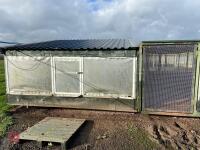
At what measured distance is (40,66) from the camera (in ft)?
26.2

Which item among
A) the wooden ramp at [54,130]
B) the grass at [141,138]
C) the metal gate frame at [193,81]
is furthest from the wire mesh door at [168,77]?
the wooden ramp at [54,130]

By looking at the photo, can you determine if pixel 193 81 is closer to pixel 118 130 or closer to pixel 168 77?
pixel 168 77

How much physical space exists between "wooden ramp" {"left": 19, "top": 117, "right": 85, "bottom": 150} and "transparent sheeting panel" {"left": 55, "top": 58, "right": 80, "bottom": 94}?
1.24 m

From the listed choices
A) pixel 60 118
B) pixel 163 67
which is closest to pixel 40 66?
pixel 60 118

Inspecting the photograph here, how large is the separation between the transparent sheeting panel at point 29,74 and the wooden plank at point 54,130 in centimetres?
159

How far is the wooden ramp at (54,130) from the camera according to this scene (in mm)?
5309

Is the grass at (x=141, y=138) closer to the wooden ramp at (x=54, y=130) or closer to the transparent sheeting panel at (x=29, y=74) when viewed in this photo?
the wooden ramp at (x=54, y=130)

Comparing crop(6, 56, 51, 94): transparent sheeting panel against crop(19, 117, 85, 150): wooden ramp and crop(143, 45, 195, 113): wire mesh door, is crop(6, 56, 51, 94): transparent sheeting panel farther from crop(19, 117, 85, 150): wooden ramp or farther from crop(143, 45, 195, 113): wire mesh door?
crop(143, 45, 195, 113): wire mesh door

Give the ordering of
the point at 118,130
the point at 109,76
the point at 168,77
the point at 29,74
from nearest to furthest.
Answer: the point at 118,130
the point at 168,77
the point at 109,76
the point at 29,74

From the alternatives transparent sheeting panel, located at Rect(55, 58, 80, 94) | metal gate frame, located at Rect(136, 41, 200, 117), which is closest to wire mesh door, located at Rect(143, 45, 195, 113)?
metal gate frame, located at Rect(136, 41, 200, 117)

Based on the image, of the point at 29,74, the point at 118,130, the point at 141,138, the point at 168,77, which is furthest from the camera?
the point at 29,74

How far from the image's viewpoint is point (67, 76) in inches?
311

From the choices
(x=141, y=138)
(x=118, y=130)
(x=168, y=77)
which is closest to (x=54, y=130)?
(x=118, y=130)

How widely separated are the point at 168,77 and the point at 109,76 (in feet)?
6.25
